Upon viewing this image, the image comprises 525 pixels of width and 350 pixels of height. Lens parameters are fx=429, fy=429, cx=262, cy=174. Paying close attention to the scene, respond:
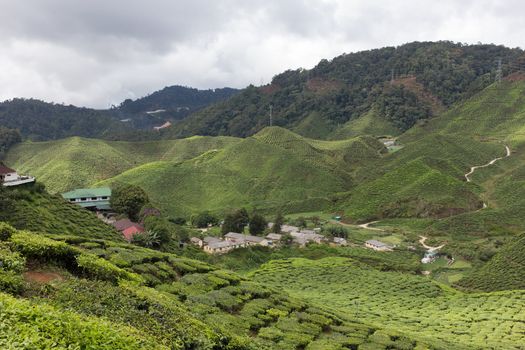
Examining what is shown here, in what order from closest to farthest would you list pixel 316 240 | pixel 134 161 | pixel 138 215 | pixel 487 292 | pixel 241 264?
1. pixel 487 292
2. pixel 241 264
3. pixel 138 215
4. pixel 316 240
5. pixel 134 161

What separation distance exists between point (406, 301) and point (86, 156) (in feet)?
398

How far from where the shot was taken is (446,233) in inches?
3187

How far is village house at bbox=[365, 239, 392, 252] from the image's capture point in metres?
70.9

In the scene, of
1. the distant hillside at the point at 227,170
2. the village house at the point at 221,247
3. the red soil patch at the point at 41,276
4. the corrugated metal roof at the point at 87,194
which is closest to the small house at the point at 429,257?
the village house at the point at 221,247

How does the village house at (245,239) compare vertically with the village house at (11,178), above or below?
below

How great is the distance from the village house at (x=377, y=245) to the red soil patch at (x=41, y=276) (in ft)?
203

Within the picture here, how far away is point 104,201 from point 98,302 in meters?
71.9

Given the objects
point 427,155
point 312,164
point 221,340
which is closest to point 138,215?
point 221,340

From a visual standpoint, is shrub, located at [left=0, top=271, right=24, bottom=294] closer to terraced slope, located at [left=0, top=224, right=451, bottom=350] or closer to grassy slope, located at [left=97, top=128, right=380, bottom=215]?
terraced slope, located at [left=0, top=224, right=451, bottom=350]

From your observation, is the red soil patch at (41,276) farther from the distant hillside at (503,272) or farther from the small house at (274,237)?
the small house at (274,237)

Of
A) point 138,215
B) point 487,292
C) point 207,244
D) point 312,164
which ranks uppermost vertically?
point 312,164

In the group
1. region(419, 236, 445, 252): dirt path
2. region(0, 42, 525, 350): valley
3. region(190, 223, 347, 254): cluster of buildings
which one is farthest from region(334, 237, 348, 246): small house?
region(419, 236, 445, 252): dirt path

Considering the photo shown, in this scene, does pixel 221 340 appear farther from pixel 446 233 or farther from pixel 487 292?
pixel 446 233

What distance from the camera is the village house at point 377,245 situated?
233 feet
